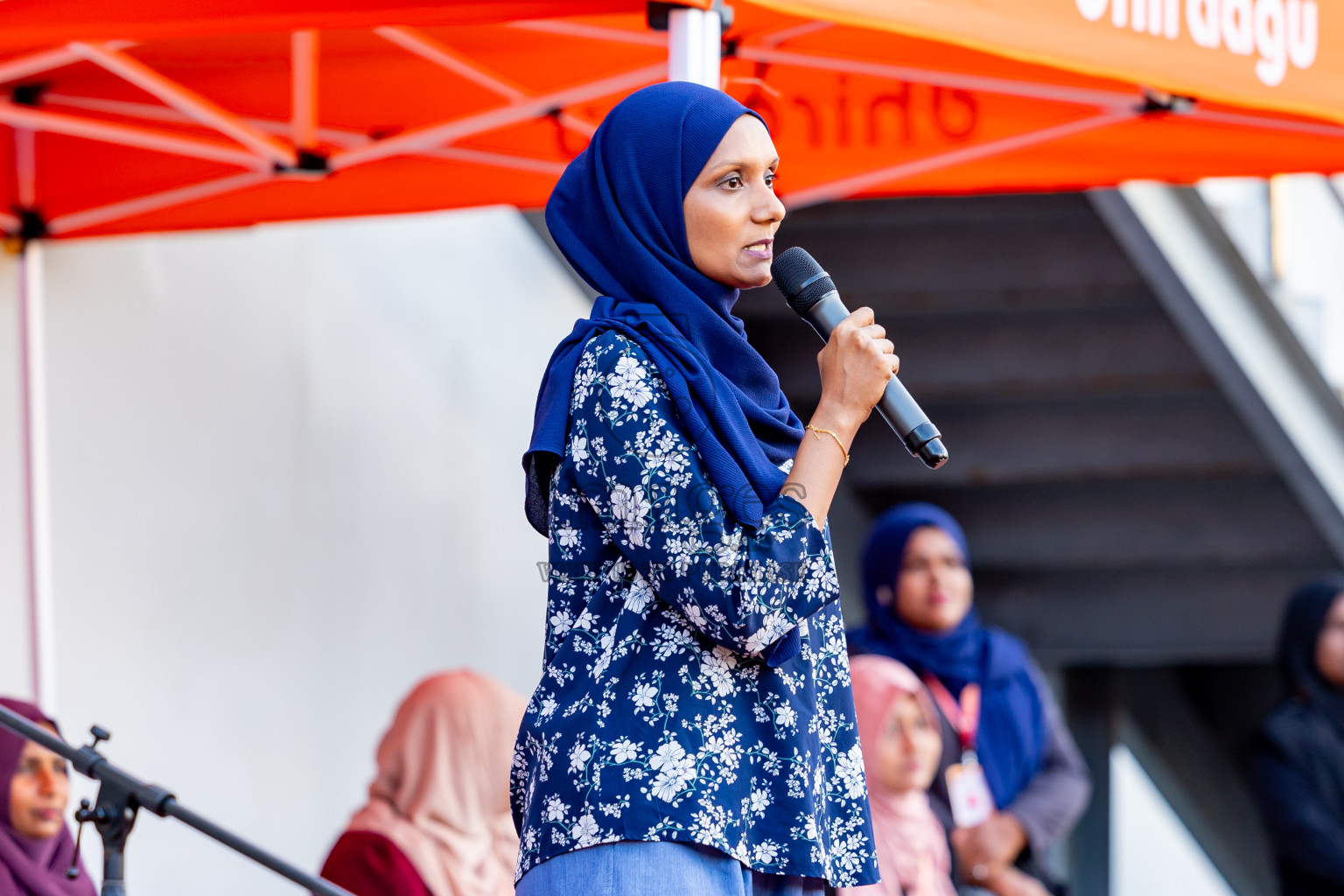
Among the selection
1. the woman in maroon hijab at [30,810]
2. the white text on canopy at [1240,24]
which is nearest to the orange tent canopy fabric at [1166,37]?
the white text on canopy at [1240,24]

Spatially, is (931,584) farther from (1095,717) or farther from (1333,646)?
(1095,717)

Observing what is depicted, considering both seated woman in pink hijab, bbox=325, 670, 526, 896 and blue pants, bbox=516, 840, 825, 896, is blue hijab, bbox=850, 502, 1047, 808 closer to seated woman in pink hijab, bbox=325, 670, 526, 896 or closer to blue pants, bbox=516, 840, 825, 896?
seated woman in pink hijab, bbox=325, 670, 526, 896

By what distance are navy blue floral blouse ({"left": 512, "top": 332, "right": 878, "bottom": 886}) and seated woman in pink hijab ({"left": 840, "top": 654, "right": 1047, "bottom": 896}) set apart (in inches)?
94.3

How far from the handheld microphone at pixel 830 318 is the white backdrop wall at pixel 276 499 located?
9.93 ft

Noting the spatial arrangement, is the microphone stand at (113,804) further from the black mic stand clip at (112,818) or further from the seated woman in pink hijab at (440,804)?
the seated woman in pink hijab at (440,804)

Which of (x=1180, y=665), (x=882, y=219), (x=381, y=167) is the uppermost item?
(x=882, y=219)

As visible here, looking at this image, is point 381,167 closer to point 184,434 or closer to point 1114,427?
point 184,434

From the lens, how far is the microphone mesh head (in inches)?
77.9

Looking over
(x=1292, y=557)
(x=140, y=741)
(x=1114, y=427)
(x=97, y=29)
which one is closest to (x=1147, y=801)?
(x=1292, y=557)

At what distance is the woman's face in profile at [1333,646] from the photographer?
529 centimetres

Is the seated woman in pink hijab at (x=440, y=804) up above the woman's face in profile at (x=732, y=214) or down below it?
below

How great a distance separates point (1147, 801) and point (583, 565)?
9.01 meters

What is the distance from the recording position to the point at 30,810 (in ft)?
10.8

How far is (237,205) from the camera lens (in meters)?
4.30
